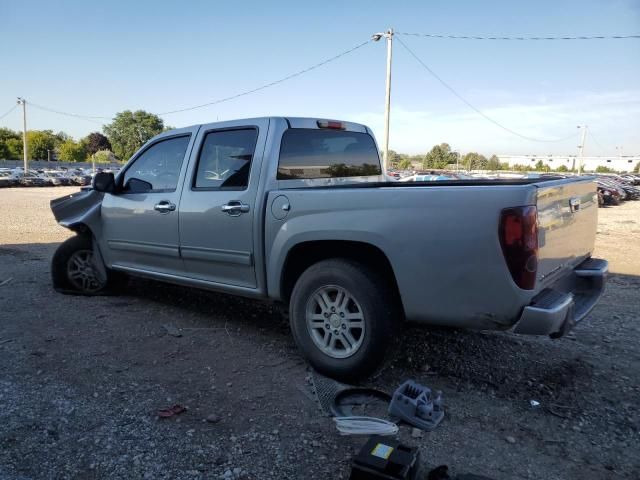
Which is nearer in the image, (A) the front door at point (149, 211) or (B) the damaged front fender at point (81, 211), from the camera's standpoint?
(A) the front door at point (149, 211)

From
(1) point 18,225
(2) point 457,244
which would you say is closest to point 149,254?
(2) point 457,244

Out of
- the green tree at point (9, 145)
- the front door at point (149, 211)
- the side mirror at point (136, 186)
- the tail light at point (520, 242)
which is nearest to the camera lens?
the tail light at point (520, 242)

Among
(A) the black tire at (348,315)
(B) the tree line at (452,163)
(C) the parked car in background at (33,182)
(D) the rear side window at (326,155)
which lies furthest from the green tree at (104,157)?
(A) the black tire at (348,315)

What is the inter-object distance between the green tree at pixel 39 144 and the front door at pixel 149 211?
365ft

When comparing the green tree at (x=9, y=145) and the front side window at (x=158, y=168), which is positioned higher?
the green tree at (x=9, y=145)

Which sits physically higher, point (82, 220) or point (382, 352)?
point (82, 220)

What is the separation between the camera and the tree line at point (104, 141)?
10194 centimetres

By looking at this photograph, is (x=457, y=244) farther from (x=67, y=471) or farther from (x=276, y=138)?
(x=67, y=471)

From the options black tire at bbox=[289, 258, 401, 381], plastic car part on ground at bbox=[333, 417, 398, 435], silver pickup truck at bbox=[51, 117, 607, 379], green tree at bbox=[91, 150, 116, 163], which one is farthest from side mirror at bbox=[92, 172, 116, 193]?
green tree at bbox=[91, 150, 116, 163]

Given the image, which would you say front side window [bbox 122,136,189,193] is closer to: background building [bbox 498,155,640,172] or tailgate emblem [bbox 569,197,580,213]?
tailgate emblem [bbox 569,197,580,213]

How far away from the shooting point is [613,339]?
446 centimetres

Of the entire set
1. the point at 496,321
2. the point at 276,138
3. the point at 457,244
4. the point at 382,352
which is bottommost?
the point at 382,352

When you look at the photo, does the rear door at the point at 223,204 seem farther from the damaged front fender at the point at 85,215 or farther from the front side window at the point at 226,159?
the damaged front fender at the point at 85,215

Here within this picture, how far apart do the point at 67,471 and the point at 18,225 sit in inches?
508
